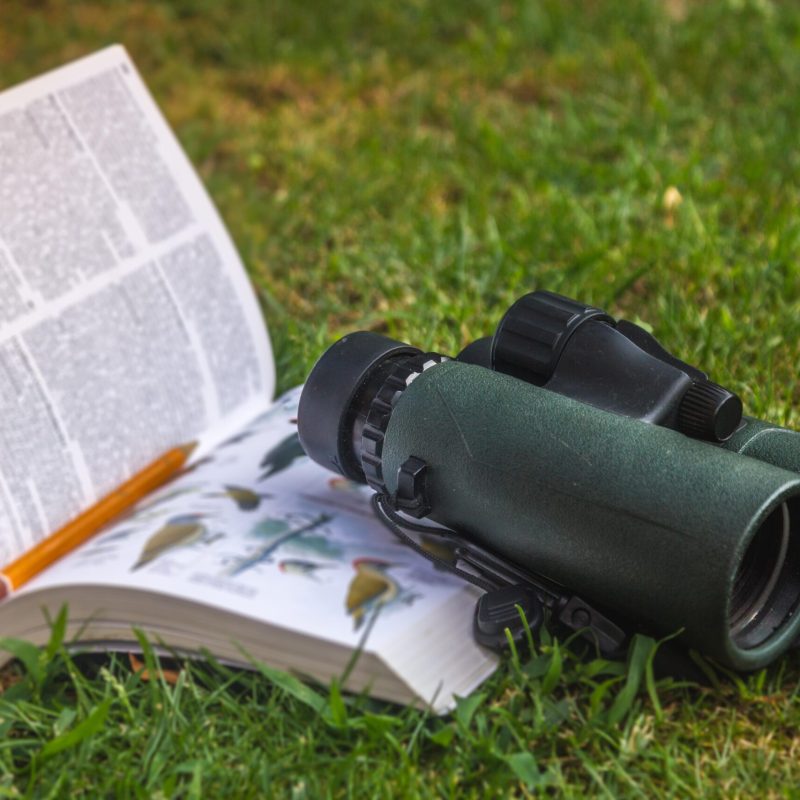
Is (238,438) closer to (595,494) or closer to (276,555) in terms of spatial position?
(276,555)

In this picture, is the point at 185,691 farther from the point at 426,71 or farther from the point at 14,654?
the point at 426,71

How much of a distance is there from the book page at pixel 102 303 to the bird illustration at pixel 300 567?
0.33 meters

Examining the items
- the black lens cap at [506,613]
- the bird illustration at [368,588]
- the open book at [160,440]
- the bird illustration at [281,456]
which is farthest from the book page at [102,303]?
the black lens cap at [506,613]

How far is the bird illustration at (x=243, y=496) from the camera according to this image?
141cm

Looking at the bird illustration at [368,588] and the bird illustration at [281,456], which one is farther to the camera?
the bird illustration at [281,456]

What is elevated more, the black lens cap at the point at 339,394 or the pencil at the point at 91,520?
the black lens cap at the point at 339,394

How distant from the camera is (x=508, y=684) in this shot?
4.01ft

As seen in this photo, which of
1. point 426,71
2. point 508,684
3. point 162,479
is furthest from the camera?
point 426,71

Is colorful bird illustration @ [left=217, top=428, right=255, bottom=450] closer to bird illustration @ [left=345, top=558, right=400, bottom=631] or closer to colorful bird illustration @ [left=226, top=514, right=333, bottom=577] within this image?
colorful bird illustration @ [left=226, top=514, right=333, bottom=577]

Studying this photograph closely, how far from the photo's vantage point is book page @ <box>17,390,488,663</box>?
1221mm

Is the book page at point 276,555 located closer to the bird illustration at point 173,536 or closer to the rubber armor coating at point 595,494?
the bird illustration at point 173,536

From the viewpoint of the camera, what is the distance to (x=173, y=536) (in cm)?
136

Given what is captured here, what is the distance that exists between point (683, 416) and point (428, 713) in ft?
1.22

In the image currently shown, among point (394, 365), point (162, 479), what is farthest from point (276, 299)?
point (394, 365)
